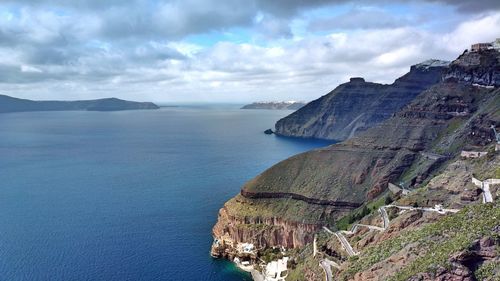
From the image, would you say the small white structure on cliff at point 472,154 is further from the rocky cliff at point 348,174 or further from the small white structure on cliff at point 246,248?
the small white structure on cliff at point 246,248

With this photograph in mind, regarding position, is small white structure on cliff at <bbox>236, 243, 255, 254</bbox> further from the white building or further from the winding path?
the white building

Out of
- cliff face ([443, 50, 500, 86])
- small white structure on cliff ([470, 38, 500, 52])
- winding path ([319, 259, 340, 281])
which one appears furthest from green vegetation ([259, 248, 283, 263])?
small white structure on cliff ([470, 38, 500, 52])

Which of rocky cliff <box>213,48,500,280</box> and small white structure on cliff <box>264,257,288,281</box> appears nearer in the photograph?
small white structure on cliff <box>264,257,288,281</box>

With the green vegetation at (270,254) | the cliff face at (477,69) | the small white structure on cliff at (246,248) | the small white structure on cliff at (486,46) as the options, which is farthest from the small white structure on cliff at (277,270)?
the small white structure on cliff at (486,46)

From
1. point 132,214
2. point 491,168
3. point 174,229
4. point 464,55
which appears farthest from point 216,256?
point 464,55

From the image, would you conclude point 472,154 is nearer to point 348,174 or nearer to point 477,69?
point 348,174

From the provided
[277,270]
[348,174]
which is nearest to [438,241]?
[277,270]

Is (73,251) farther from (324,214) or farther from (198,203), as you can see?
(324,214)
